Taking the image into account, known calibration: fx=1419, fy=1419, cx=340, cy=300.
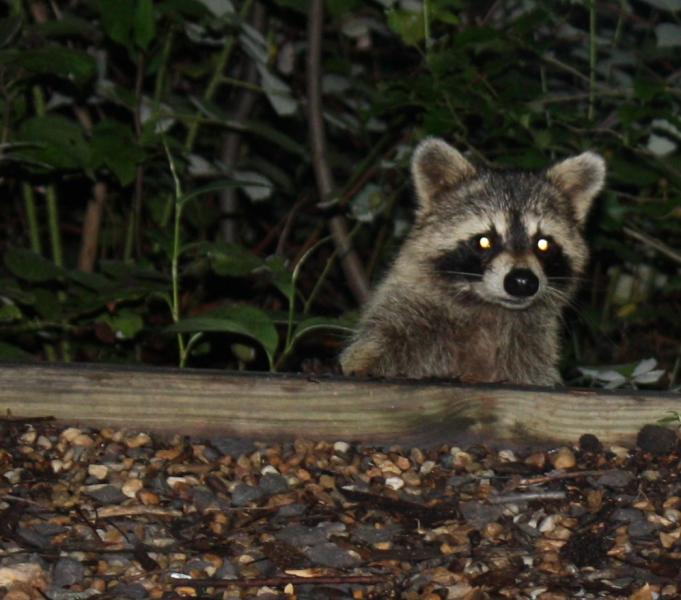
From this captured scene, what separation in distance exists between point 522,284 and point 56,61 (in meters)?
1.50

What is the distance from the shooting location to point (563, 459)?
3.11 metres

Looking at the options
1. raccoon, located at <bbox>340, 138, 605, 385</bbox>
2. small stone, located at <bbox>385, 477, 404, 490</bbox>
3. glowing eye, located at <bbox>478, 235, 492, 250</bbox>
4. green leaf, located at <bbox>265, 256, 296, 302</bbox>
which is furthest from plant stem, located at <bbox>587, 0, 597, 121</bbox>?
small stone, located at <bbox>385, 477, 404, 490</bbox>

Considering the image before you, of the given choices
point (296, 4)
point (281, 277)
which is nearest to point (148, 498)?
point (281, 277)

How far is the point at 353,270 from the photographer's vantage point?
5.50 m

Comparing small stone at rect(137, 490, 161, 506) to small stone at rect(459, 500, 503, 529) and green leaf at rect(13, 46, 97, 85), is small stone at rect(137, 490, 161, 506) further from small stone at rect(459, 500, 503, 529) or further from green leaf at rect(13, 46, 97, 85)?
green leaf at rect(13, 46, 97, 85)

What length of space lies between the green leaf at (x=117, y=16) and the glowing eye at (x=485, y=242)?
1.29 m

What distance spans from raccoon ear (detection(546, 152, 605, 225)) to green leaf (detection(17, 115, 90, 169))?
1.54m

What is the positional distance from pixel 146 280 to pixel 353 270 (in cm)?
120

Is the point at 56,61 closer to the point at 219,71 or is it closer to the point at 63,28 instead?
the point at 63,28

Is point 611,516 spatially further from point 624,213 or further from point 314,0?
point 314,0

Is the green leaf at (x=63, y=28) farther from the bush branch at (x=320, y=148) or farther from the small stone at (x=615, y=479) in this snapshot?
the small stone at (x=615, y=479)

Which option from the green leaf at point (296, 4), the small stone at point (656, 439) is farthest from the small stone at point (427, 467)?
the green leaf at point (296, 4)

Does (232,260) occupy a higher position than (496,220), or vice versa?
(496,220)

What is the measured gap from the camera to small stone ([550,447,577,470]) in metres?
3.09
